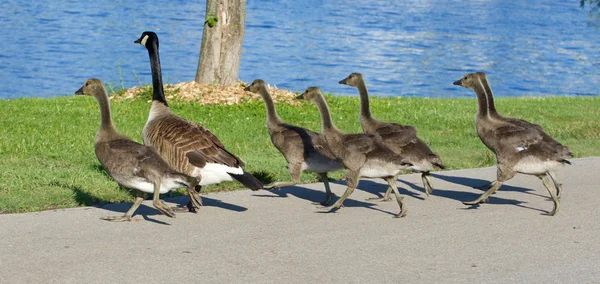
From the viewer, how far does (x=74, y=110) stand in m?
14.2

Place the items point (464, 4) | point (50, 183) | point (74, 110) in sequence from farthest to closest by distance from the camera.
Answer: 1. point (464, 4)
2. point (74, 110)
3. point (50, 183)

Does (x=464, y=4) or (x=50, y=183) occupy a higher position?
(x=50, y=183)

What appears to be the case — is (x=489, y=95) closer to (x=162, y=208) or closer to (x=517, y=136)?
(x=517, y=136)

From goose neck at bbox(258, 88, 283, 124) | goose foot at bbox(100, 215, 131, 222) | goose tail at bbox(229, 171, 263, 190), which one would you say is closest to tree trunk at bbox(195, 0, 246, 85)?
goose neck at bbox(258, 88, 283, 124)

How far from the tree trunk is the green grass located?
38.4 inches

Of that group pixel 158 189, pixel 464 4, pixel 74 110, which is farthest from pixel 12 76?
pixel 464 4

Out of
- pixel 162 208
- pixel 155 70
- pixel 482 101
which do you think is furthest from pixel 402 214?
pixel 155 70

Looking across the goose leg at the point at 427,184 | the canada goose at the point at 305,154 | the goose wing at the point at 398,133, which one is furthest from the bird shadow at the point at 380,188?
the canada goose at the point at 305,154

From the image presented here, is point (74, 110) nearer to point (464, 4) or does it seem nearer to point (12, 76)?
point (12, 76)

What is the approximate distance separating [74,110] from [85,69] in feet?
37.9

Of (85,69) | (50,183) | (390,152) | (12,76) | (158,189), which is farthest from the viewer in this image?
(85,69)

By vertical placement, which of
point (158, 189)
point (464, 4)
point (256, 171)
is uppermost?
point (158, 189)

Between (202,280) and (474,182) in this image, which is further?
(474,182)

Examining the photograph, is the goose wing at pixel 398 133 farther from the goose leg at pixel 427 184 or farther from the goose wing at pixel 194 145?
the goose wing at pixel 194 145
